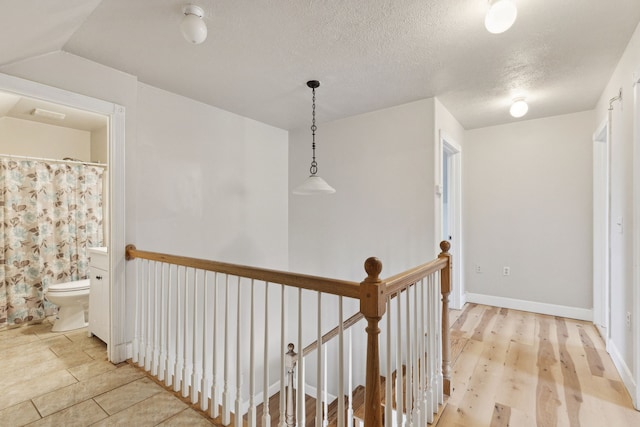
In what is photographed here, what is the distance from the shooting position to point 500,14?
1.51m

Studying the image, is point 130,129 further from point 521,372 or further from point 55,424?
point 521,372

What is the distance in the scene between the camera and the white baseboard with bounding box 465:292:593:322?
348cm

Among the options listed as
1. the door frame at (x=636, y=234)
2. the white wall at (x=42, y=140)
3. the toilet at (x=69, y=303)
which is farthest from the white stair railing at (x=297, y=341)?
the white wall at (x=42, y=140)

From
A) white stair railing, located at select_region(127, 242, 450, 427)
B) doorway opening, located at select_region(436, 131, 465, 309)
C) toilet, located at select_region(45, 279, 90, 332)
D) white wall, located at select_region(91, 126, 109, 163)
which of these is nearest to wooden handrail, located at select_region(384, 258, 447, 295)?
white stair railing, located at select_region(127, 242, 450, 427)

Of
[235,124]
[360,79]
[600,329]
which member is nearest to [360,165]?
[360,79]

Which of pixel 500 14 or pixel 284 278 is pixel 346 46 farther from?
pixel 284 278

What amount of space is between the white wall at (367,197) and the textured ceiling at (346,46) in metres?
0.35

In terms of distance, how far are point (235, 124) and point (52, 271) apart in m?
2.58

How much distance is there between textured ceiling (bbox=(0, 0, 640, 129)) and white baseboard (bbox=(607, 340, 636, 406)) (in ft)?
7.21

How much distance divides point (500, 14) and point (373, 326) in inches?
63.1

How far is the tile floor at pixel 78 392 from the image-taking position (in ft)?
5.65

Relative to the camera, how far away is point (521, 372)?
236 cm

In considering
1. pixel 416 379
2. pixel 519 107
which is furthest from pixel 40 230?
pixel 519 107

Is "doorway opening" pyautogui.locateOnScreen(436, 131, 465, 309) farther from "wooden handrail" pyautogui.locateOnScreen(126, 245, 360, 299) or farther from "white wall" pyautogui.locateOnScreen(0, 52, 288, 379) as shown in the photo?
"wooden handrail" pyautogui.locateOnScreen(126, 245, 360, 299)
